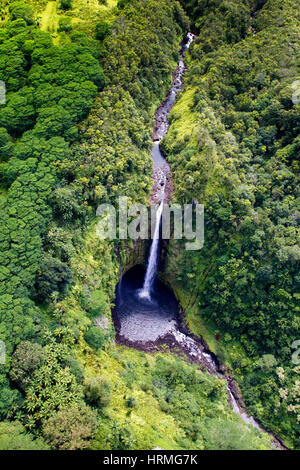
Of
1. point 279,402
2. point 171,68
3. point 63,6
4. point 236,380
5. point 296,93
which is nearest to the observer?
point 279,402

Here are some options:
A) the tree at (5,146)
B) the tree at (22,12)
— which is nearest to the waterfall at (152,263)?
the tree at (5,146)

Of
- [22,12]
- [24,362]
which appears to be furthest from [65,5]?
[24,362]

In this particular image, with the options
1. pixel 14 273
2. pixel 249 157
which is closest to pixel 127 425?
pixel 14 273

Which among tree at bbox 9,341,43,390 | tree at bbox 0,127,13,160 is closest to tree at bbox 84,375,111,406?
tree at bbox 9,341,43,390

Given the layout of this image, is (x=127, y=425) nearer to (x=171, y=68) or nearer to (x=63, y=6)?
(x=171, y=68)

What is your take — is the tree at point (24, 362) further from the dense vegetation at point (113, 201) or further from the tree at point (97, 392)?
the tree at point (97, 392)

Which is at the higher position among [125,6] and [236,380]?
[125,6]

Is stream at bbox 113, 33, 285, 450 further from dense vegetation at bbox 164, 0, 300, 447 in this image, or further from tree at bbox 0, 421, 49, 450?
tree at bbox 0, 421, 49, 450
